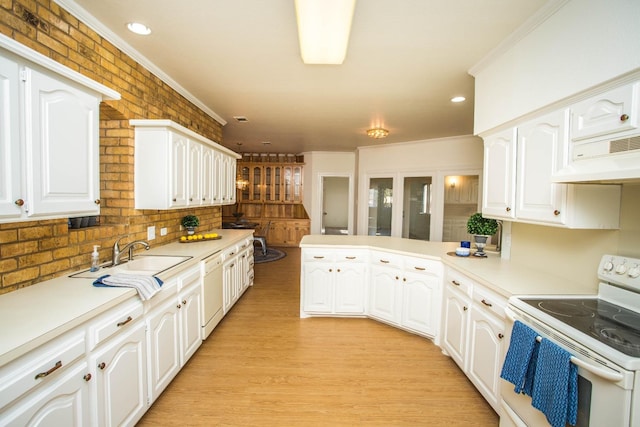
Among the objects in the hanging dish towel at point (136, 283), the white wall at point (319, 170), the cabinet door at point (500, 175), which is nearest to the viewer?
the hanging dish towel at point (136, 283)

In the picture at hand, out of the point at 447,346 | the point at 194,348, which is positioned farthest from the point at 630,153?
the point at 194,348

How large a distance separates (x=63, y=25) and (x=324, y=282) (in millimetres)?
3175

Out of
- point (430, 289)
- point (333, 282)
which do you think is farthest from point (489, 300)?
point (333, 282)

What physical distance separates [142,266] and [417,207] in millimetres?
5288

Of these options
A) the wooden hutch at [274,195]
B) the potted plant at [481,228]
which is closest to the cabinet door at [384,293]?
the potted plant at [481,228]

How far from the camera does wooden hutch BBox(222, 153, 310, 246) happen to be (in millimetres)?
8273

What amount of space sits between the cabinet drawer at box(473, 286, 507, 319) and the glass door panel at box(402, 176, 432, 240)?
3.96m

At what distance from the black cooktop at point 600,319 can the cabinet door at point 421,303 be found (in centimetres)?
128

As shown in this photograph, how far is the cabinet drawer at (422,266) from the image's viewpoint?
114 inches

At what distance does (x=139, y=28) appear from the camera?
2.16m

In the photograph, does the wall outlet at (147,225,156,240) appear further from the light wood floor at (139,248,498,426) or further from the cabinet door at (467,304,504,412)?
the cabinet door at (467,304,504,412)

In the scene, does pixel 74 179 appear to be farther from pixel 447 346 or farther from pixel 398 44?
pixel 447 346

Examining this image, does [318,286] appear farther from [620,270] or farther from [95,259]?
[620,270]

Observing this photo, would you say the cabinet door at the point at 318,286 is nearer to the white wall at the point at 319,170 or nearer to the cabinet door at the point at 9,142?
the cabinet door at the point at 9,142
